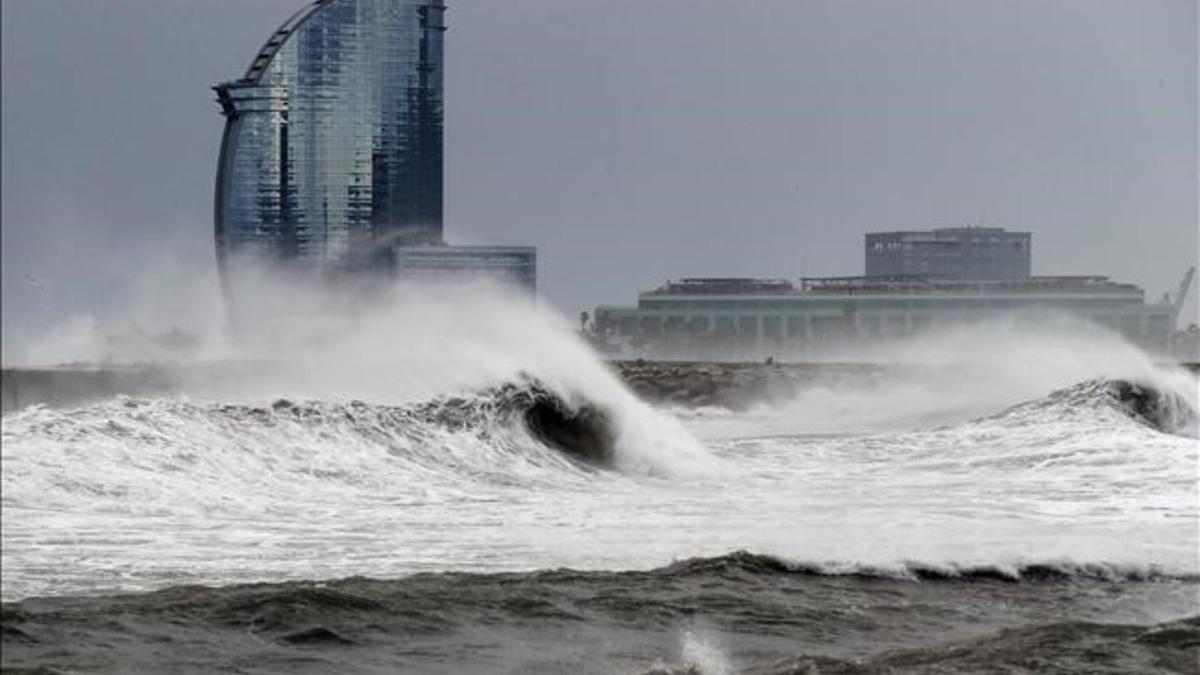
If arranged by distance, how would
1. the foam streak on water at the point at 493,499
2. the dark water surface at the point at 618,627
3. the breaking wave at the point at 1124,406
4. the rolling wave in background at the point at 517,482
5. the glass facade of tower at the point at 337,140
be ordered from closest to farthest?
1. the foam streak on water at the point at 493,499
2. the rolling wave in background at the point at 517,482
3. the dark water surface at the point at 618,627
4. the glass facade of tower at the point at 337,140
5. the breaking wave at the point at 1124,406

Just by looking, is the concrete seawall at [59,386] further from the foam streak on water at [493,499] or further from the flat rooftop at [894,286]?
the flat rooftop at [894,286]

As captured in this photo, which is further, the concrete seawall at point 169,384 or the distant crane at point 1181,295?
the distant crane at point 1181,295

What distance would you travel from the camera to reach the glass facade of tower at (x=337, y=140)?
35.8 ft

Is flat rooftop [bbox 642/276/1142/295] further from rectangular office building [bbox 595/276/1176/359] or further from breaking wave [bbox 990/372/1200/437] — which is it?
breaking wave [bbox 990/372/1200/437]

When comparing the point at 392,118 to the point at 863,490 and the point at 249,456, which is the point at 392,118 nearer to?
the point at 249,456

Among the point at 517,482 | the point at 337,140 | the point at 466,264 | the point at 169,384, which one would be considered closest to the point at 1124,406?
the point at 466,264

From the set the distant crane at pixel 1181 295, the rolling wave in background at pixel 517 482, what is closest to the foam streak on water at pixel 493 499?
the rolling wave in background at pixel 517 482

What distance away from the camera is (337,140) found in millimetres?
14250

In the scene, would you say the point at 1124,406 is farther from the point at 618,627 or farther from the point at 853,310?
the point at 853,310

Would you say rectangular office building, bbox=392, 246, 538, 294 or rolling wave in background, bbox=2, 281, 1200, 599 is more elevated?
rectangular office building, bbox=392, 246, 538, 294

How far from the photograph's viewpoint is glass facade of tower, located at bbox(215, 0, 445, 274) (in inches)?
430

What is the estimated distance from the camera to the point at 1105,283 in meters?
71.1

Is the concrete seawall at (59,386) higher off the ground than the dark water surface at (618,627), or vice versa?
the concrete seawall at (59,386)

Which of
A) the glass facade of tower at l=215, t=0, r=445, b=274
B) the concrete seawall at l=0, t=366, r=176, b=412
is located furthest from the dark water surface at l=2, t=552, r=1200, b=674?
the glass facade of tower at l=215, t=0, r=445, b=274
